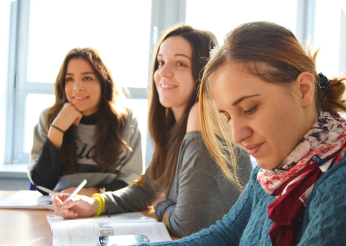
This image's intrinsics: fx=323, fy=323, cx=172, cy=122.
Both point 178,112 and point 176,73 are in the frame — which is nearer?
point 176,73

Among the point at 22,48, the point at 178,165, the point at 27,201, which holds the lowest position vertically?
the point at 27,201

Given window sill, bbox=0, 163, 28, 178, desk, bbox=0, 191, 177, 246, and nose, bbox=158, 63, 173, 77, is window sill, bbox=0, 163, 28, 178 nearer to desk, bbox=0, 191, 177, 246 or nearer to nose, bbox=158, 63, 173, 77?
desk, bbox=0, 191, 177, 246

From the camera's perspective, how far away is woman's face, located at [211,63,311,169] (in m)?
0.66

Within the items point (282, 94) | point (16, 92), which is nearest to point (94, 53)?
point (16, 92)

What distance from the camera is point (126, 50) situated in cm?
282

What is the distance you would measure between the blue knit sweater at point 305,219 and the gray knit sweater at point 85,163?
33.1 inches

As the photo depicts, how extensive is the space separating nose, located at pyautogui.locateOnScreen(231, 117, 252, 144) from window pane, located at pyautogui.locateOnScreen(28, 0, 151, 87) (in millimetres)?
2119

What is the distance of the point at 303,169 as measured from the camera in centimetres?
63

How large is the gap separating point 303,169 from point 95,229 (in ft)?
2.27

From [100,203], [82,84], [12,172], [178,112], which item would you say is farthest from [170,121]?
[12,172]

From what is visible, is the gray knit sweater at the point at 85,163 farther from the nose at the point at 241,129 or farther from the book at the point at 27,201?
the nose at the point at 241,129

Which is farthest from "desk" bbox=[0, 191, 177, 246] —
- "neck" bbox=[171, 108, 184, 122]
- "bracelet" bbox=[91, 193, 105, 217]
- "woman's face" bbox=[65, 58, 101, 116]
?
"woman's face" bbox=[65, 58, 101, 116]

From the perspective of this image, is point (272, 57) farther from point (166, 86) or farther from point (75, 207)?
point (75, 207)

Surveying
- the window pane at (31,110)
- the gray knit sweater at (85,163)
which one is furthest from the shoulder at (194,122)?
the window pane at (31,110)
